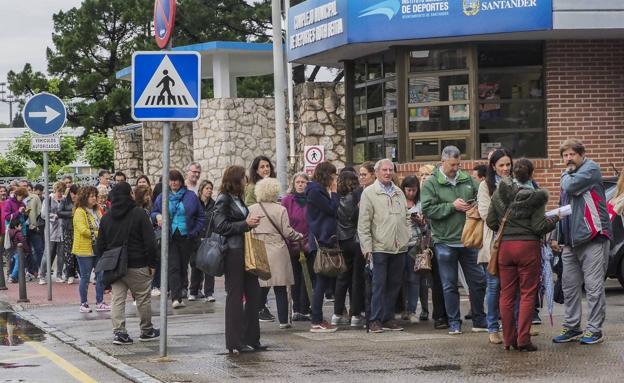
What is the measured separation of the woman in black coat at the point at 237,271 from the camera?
40.5ft

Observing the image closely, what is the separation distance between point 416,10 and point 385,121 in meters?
2.70

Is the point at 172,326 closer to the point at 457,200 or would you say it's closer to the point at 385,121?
the point at 457,200

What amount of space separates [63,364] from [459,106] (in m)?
12.3

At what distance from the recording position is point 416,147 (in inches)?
918

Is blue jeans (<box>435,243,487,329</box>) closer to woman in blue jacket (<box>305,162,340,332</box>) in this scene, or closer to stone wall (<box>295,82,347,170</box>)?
woman in blue jacket (<box>305,162,340,332</box>)

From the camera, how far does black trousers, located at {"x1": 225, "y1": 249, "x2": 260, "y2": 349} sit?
12.4 meters

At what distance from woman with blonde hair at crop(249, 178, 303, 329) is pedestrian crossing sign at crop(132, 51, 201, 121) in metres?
1.81

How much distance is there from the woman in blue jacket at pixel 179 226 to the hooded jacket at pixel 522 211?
6.80 m

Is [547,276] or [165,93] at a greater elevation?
[165,93]

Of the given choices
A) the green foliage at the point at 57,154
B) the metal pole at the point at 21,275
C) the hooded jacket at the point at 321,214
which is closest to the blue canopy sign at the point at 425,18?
the metal pole at the point at 21,275

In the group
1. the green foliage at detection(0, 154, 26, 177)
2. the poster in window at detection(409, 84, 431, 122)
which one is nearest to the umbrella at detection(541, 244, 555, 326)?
the poster in window at detection(409, 84, 431, 122)

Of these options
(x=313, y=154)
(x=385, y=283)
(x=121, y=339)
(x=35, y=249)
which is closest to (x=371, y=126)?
(x=313, y=154)

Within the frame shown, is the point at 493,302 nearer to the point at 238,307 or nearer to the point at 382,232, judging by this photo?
the point at 382,232

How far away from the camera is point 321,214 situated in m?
14.2
